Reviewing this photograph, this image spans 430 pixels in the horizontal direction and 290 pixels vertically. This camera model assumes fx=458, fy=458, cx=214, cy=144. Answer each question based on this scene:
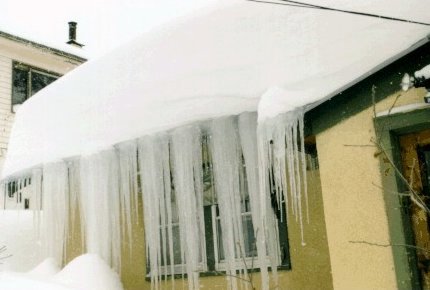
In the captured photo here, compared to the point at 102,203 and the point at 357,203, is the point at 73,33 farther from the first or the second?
the point at 357,203

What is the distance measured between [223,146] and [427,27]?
2.52 metres

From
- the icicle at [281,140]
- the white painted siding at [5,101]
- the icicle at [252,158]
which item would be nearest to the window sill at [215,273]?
the icicle at [252,158]

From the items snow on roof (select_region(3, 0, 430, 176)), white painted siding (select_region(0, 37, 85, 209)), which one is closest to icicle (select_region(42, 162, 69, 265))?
snow on roof (select_region(3, 0, 430, 176))

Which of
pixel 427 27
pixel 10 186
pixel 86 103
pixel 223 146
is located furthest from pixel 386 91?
pixel 10 186

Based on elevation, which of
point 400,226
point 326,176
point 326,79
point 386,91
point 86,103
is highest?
point 86,103

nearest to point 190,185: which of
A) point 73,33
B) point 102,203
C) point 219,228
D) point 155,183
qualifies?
point 155,183

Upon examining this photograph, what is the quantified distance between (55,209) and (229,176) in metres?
3.45

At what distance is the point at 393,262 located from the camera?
347 cm

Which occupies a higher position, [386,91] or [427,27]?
[427,27]

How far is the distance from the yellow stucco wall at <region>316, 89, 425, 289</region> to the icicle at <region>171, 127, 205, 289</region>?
6.44ft

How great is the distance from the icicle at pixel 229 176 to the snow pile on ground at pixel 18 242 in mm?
7320

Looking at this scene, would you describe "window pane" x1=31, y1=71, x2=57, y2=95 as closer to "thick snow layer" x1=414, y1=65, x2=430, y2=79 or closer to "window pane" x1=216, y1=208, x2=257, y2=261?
"window pane" x1=216, y1=208, x2=257, y2=261

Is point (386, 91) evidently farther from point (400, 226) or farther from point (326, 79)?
point (400, 226)

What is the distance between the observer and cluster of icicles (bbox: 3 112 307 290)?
455 centimetres
